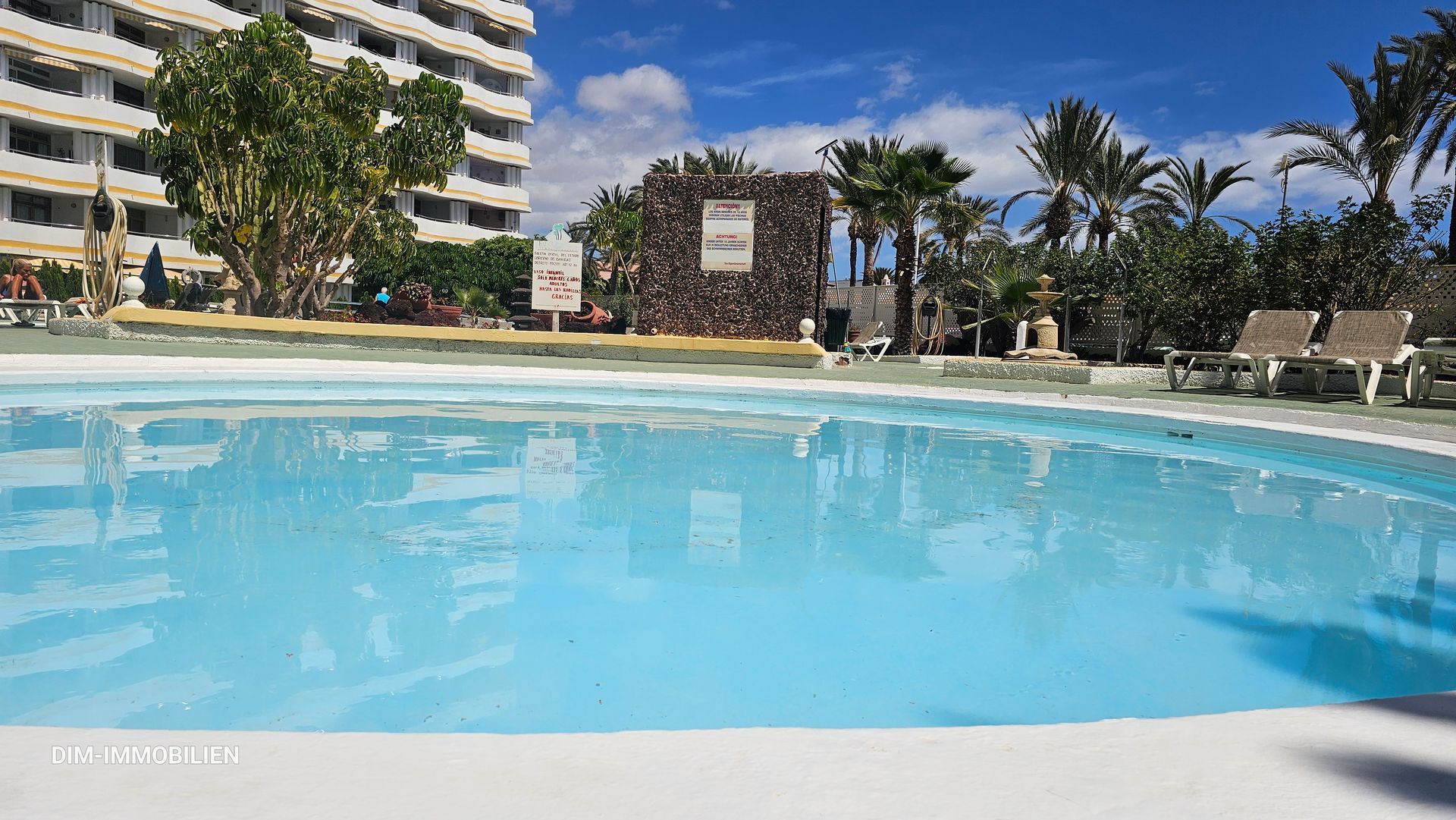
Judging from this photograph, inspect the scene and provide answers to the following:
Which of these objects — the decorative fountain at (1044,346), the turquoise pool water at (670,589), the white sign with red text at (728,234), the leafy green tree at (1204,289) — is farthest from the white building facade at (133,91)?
the turquoise pool water at (670,589)

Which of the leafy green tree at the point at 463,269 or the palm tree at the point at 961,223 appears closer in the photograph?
the palm tree at the point at 961,223

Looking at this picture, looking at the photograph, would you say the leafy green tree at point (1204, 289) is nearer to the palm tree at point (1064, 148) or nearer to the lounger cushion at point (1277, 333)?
the lounger cushion at point (1277, 333)

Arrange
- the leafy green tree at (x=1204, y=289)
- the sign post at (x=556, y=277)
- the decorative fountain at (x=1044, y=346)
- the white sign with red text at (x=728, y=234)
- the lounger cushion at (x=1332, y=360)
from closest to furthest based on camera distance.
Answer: the lounger cushion at (x=1332, y=360) → the decorative fountain at (x=1044, y=346) → the sign post at (x=556, y=277) → the white sign with red text at (x=728, y=234) → the leafy green tree at (x=1204, y=289)

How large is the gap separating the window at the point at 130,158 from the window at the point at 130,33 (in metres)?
4.71

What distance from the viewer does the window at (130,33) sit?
38.9 m

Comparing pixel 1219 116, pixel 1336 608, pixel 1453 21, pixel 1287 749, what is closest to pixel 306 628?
pixel 1287 749

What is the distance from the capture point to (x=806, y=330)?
15.7 m

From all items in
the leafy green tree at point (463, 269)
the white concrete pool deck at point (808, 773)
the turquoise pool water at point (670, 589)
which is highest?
the leafy green tree at point (463, 269)

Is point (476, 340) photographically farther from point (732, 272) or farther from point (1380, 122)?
point (1380, 122)

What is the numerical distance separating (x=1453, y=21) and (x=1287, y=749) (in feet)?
95.7

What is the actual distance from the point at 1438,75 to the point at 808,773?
30.2 meters

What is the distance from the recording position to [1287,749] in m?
1.53

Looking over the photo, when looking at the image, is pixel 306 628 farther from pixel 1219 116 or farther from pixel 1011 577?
pixel 1219 116

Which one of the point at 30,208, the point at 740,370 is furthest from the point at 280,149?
the point at 30,208
